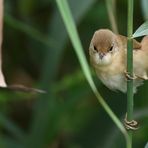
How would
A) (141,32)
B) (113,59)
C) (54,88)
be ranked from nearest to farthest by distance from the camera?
1. (141,32)
2. (113,59)
3. (54,88)

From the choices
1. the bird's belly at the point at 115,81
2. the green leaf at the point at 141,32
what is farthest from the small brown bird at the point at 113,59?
the green leaf at the point at 141,32

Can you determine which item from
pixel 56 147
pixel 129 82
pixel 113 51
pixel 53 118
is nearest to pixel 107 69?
pixel 113 51

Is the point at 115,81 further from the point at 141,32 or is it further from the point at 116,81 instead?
the point at 141,32

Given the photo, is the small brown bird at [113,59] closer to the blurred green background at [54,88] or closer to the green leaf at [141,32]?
the green leaf at [141,32]

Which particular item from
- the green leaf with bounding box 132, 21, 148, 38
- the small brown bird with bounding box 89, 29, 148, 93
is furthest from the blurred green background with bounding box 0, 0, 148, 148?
the green leaf with bounding box 132, 21, 148, 38

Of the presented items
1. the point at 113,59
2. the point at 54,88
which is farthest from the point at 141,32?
the point at 54,88

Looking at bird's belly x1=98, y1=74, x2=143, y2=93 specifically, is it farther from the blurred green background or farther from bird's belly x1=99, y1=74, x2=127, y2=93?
the blurred green background

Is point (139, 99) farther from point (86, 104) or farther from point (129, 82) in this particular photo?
point (129, 82)
